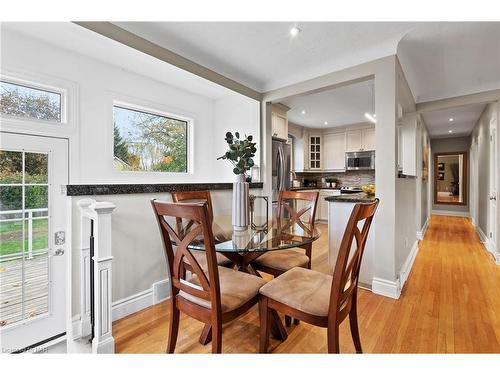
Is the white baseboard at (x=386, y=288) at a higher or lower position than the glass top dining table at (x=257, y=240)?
lower

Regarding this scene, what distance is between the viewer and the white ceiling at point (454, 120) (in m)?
4.47

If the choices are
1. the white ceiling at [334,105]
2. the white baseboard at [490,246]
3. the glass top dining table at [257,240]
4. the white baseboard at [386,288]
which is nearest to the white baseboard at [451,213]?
the white baseboard at [490,246]

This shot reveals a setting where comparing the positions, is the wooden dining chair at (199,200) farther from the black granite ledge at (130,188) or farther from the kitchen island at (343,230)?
the kitchen island at (343,230)

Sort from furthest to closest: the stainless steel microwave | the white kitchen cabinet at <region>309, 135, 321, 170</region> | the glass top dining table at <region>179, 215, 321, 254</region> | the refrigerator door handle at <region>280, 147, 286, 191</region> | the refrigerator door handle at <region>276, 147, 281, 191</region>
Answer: the white kitchen cabinet at <region>309, 135, 321, 170</region> → the stainless steel microwave → the refrigerator door handle at <region>280, 147, 286, 191</region> → the refrigerator door handle at <region>276, 147, 281, 191</region> → the glass top dining table at <region>179, 215, 321, 254</region>

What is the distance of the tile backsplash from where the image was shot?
6.20m

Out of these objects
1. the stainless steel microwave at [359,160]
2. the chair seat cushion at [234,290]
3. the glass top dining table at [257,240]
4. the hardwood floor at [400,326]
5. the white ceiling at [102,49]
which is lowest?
the hardwood floor at [400,326]

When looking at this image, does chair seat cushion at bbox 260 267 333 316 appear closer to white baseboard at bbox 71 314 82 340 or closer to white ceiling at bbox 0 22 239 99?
white baseboard at bbox 71 314 82 340

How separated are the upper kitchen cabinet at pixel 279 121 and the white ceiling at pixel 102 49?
1.18m

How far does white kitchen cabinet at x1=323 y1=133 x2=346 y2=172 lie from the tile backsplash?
0.29 meters

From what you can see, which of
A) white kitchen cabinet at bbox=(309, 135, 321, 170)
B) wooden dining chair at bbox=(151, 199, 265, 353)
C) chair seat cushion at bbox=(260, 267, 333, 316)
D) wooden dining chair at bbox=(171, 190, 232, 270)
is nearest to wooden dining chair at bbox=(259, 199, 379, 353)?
chair seat cushion at bbox=(260, 267, 333, 316)

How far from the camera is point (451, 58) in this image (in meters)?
2.77

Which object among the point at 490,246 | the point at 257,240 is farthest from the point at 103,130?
the point at 490,246

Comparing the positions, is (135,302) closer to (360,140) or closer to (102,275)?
(102,275)
